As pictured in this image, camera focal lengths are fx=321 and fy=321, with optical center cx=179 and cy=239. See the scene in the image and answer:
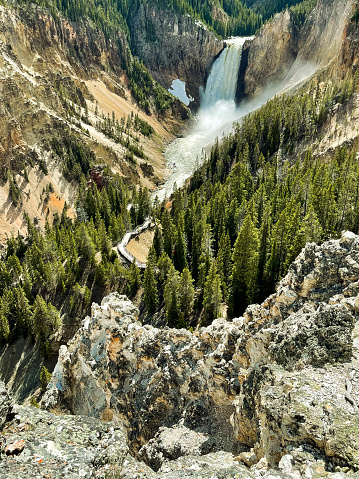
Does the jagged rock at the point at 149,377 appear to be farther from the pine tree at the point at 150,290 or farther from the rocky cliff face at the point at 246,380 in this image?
the pine tree at the point at 150,290

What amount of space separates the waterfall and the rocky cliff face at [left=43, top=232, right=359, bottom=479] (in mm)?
174131

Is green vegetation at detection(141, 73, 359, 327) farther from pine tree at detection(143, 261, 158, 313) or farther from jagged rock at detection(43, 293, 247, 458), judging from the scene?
jagged rock at detection(43, 293, 247, 458)

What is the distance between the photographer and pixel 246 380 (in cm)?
1638

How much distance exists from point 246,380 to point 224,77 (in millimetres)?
191631

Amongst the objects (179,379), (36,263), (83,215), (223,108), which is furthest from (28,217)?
(223,108)

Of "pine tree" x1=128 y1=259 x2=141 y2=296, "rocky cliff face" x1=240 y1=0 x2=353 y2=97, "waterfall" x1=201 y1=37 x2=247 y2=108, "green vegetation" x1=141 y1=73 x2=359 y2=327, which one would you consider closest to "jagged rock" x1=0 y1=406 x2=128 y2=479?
"green vegetation" x1=141 y1=73 x2=359 y2=327

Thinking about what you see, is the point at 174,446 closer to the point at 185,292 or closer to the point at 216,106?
the point at 185,292

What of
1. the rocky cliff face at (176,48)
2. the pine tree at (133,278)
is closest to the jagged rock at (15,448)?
the pine tree at (133,278)

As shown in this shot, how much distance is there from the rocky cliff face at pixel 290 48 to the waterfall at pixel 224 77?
6.74m

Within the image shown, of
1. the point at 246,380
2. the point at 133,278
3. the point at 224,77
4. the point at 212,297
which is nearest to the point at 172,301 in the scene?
the point at 212,297

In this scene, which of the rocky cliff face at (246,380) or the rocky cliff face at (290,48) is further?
the rocky cliff face at (290,48)

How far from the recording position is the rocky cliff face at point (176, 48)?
7254 inches

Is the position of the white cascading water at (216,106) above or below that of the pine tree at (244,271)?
above

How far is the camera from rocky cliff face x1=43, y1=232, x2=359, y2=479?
36.5 ft
